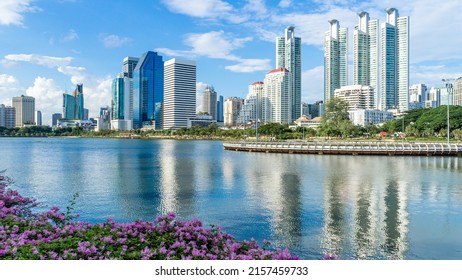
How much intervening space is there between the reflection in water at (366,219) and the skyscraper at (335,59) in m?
156

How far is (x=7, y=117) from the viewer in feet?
506

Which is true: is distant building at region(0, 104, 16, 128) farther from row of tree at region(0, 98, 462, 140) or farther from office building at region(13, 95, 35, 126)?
row of tree at region(0, 98, 462, 140)

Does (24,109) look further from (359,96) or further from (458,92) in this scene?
(458,92)

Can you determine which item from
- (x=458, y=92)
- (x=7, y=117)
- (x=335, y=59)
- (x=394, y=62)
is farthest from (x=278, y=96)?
(x=7, y=117)

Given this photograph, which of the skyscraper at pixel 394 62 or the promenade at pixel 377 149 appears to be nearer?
the promenade at pixel 377 149

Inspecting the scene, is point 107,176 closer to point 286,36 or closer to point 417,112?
point 417,112

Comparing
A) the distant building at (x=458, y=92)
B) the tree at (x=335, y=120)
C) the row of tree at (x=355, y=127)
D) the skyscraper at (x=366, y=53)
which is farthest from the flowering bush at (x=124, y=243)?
the skyscraper at (x=366, y=53)

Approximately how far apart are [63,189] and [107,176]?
6543 mm

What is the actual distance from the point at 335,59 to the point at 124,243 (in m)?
180

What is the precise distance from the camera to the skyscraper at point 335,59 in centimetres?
17288

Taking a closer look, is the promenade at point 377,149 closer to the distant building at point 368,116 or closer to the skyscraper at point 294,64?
the distant building at point 368,116

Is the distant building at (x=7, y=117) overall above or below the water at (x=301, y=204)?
above

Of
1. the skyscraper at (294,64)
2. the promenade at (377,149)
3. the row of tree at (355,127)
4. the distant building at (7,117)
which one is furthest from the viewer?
the skyscraper at (294,64)
